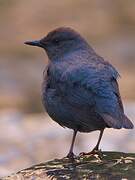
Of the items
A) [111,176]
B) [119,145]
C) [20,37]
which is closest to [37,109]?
[119,145]

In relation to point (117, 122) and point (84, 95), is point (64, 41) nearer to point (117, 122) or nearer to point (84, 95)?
point (84, 95)

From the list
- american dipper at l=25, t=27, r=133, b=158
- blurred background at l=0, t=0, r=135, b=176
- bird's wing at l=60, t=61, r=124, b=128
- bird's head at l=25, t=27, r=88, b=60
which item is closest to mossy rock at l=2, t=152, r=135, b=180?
american dipper at l=25, t=27, r=133, b=158

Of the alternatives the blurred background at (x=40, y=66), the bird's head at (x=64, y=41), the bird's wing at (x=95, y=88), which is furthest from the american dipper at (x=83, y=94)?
the blurred background at (x=40, y=66)

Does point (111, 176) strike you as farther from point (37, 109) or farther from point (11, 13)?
point (11, 13)

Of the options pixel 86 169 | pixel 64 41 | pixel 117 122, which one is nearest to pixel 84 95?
pixel 117 122

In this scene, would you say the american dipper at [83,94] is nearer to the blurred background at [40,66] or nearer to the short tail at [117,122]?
the short tail at [117,122]

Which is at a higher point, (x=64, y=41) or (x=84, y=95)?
(x=64, y=41)
